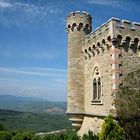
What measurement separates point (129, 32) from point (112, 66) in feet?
8.50

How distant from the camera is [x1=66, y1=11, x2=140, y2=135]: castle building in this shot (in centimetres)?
1732

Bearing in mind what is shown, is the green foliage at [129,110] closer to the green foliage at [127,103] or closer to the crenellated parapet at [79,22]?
the green foliage at [127,103]


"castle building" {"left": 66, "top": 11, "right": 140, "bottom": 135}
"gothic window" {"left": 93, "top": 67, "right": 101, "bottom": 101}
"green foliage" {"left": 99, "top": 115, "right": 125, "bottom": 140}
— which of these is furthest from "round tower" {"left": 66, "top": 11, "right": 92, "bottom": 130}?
"green foliage" {"left": 99, "top": 115, "right": 125, "bottom": 140}

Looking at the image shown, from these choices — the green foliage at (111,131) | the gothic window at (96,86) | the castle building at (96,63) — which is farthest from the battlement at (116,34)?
the green foliage at (111,131)

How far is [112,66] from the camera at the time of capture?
17250 millimetres

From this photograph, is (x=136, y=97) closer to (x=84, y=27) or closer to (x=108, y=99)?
(x=108, y=99)

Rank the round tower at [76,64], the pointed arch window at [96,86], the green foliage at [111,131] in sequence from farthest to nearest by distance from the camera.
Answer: the round tower at [76,64]
the pointed arch window at [96,86]
the green foliage at [111,131]

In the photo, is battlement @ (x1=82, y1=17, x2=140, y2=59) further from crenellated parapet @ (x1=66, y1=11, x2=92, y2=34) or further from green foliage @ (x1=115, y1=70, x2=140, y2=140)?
crenellated parapet @ (x1=66, y1=11, x2=92, y2=34)

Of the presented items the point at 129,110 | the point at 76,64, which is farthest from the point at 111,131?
the point at 76,64

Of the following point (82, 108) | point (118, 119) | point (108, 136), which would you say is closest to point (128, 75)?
point (118, 119)

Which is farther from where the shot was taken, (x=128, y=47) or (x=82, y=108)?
(x=82, y=108)

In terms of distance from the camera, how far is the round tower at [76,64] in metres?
21.5

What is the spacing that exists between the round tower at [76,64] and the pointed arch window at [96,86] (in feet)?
6.49

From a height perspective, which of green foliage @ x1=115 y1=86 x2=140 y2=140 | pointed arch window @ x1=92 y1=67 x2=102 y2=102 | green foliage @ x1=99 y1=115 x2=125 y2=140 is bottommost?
green foliage @ x1=99 y1=115 x2=125 y2=140
